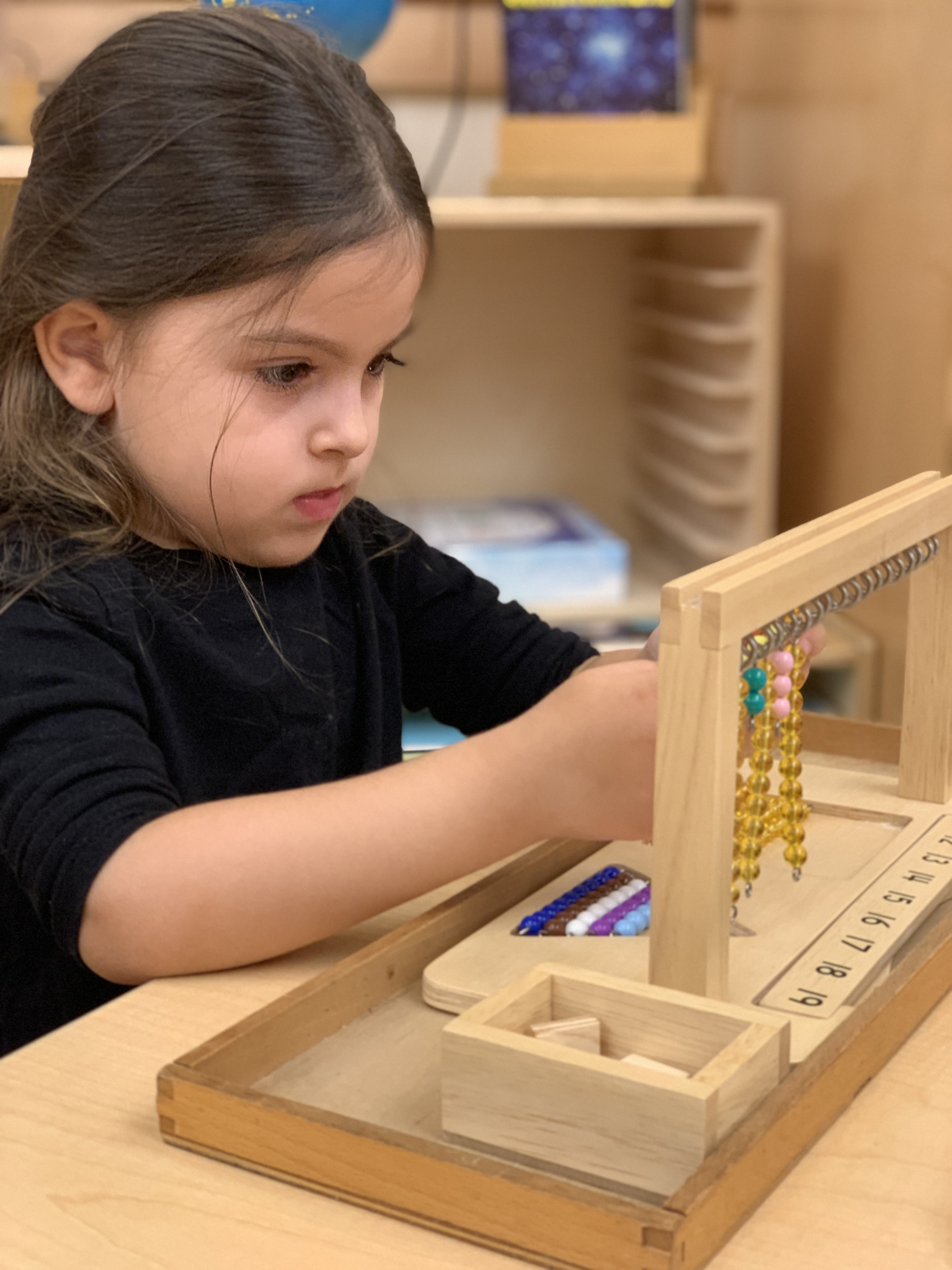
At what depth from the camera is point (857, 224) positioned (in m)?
1.58

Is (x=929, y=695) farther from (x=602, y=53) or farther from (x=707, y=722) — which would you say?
(x=602, y=53)

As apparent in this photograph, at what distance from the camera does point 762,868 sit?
0.70m

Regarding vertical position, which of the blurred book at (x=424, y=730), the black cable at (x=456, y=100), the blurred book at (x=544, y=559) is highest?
the black cable at (x=456, y=100)

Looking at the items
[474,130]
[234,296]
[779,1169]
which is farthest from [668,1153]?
[474,130]

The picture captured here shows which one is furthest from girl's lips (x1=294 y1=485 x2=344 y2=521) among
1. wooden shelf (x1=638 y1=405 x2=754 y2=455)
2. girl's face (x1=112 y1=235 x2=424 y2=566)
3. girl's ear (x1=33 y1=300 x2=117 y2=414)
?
wooden shelf (x1=638 y1=405 x2=754 y2=455)

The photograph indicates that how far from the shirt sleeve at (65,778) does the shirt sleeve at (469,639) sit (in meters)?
0.34

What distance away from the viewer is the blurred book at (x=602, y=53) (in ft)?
5.66

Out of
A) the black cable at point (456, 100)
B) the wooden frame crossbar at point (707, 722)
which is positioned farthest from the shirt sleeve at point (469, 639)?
the black cable at point (456, 100)

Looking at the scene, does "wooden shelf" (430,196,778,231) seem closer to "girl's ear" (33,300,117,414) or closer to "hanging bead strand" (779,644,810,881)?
"girl's ear" (33,300,117,414)

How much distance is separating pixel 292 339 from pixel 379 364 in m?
0.08

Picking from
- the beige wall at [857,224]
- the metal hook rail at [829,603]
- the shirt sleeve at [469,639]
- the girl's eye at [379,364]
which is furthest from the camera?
the beige wall at [857,224]

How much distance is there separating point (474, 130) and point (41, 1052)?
1.66 m

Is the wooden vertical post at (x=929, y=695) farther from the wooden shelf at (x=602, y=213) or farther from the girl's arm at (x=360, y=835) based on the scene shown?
the wooden shelf at (x=602, y=213)

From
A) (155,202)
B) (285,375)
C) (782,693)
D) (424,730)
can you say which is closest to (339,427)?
(285,375)
